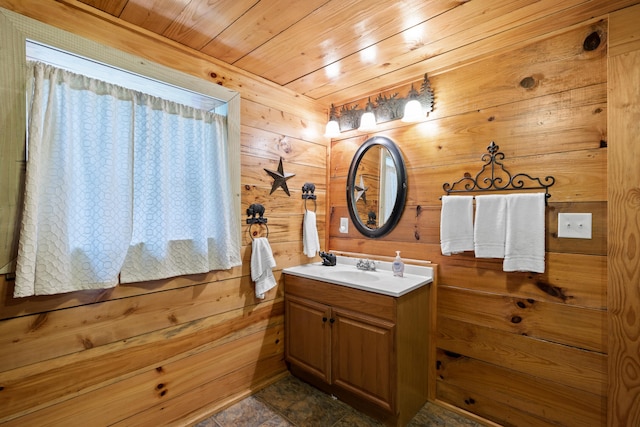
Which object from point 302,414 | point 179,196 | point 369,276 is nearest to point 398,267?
point 369,276

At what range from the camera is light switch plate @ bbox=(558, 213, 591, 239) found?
4.94 ft

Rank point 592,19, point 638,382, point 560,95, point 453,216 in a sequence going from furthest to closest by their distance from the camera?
point 453,216, point 560,95, point 592,19, point 638,382

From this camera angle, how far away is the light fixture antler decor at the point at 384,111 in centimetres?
204

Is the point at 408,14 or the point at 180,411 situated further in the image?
the point at 180,411

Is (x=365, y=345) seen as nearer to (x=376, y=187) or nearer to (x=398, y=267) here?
(x=398, y=267)

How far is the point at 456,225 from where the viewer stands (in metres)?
1.85

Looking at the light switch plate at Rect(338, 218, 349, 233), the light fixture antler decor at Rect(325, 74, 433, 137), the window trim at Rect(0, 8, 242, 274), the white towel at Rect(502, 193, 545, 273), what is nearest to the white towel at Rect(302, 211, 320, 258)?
Result: the light switch plate at Rect(338, 218, 349, 233)

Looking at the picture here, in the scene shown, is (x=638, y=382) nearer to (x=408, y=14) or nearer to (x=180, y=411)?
(x=408, y=14)

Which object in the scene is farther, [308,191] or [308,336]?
[308,191]

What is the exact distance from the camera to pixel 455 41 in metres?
1.67

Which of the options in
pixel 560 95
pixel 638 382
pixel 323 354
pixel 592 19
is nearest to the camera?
pixel 638 382

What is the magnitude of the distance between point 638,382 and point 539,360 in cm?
37

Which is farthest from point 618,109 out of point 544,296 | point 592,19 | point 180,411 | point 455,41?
point 180,411

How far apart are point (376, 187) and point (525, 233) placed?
1.03 metres
